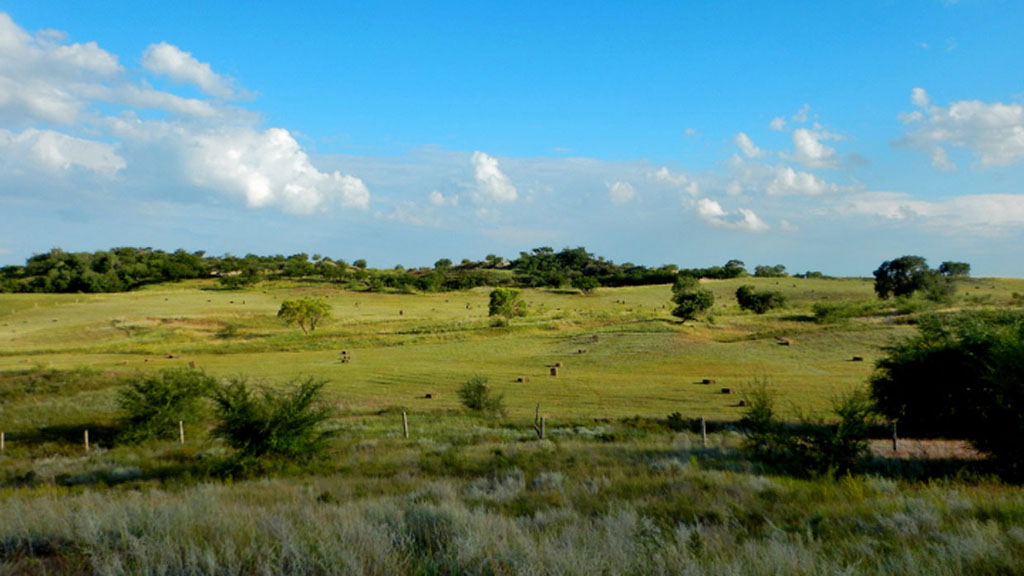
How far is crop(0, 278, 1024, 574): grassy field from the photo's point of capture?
17.2ft

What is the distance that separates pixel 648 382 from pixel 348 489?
32649 mm

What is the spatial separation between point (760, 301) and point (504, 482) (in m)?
78.6

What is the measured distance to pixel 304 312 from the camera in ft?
243

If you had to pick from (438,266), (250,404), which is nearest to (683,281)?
(250,404)

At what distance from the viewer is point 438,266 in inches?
7323

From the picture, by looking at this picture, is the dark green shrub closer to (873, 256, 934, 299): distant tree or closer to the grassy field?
the grassy field

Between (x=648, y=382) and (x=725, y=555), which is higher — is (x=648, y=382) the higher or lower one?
the lower one

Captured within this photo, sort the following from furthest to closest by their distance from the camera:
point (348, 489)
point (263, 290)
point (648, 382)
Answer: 1. point (263, 290)
2. point (648, 382)
3. point (348, 489)

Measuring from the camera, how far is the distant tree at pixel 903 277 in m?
81.2

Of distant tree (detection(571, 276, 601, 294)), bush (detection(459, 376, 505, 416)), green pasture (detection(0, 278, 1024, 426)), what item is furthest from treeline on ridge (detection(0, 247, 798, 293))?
bush (detection(459, 376, 505, 416))

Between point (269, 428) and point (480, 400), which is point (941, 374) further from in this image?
point (269, 428)

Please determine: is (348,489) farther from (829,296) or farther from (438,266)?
(438,266)

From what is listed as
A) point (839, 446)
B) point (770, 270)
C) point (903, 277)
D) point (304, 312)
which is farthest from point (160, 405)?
point (770, 270)

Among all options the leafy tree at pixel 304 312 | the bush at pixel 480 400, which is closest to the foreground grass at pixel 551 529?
the bush at pixel 480 400
